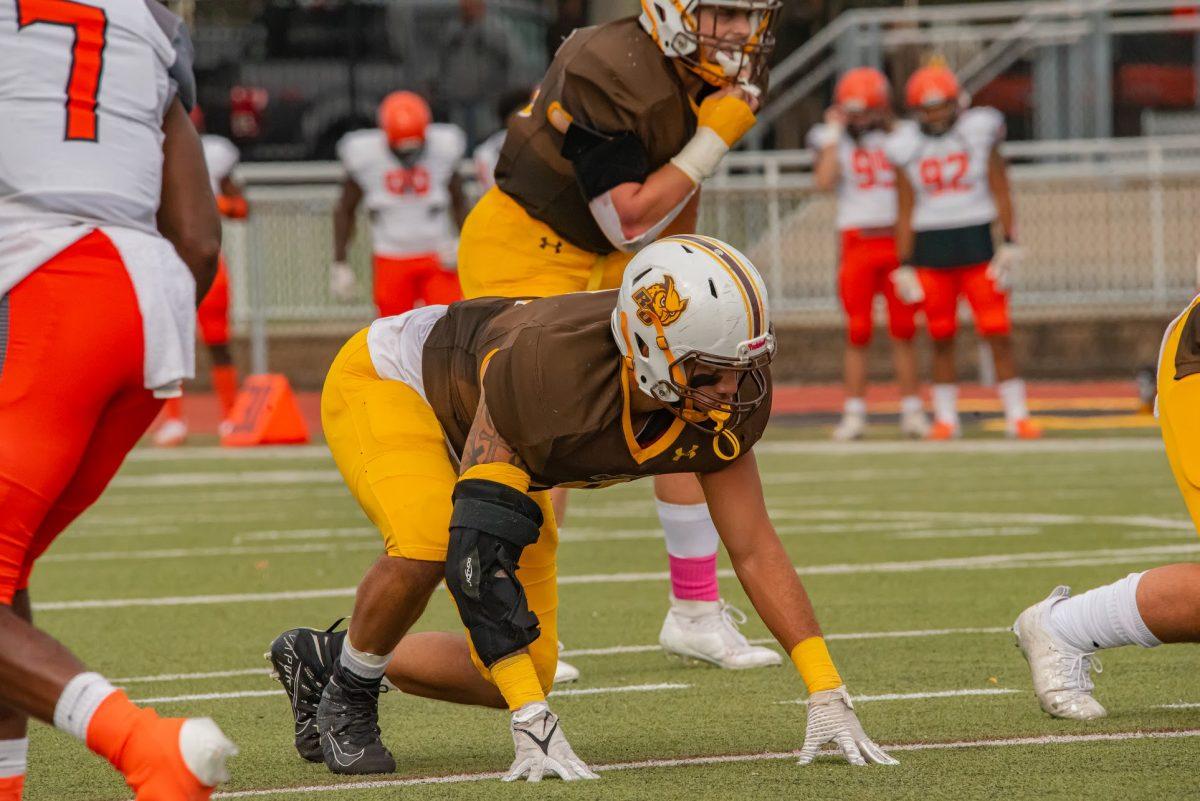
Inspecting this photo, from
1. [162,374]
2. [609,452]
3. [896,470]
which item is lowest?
[896,470]

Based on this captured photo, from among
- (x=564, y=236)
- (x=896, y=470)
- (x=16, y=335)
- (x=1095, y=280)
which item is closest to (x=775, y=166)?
(x=1095, y=280)

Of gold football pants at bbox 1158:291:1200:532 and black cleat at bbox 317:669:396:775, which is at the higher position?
gold football pants at bbox 1158:291:1200:532

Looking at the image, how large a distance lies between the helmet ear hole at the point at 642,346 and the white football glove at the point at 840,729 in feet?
2.58

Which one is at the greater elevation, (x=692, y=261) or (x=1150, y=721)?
(x=692, y=261)

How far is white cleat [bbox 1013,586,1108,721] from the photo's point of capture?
15.4 ft

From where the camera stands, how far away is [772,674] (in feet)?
18.5

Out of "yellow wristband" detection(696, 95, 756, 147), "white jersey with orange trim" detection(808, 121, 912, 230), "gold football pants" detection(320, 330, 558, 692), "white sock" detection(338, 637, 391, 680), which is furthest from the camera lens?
"white jersey with orange trim" detection(808, 121, 912, 230)

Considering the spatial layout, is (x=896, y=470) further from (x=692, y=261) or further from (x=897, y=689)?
(x=692, y=261)

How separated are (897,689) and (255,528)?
4517mm

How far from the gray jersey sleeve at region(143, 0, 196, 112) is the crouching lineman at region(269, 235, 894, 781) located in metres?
0.82

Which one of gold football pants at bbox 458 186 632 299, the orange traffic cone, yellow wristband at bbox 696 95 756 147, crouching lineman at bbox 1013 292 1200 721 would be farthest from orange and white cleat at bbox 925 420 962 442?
crouching lineman at bbox 1013 292 1200 721

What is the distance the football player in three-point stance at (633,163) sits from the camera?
541cm

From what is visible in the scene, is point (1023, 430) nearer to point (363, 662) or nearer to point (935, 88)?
point (935, 88)

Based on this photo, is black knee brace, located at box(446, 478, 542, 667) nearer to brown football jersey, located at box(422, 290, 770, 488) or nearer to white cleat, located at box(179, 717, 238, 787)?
brown football jersey, located at box(422, 290, 770, 488)
